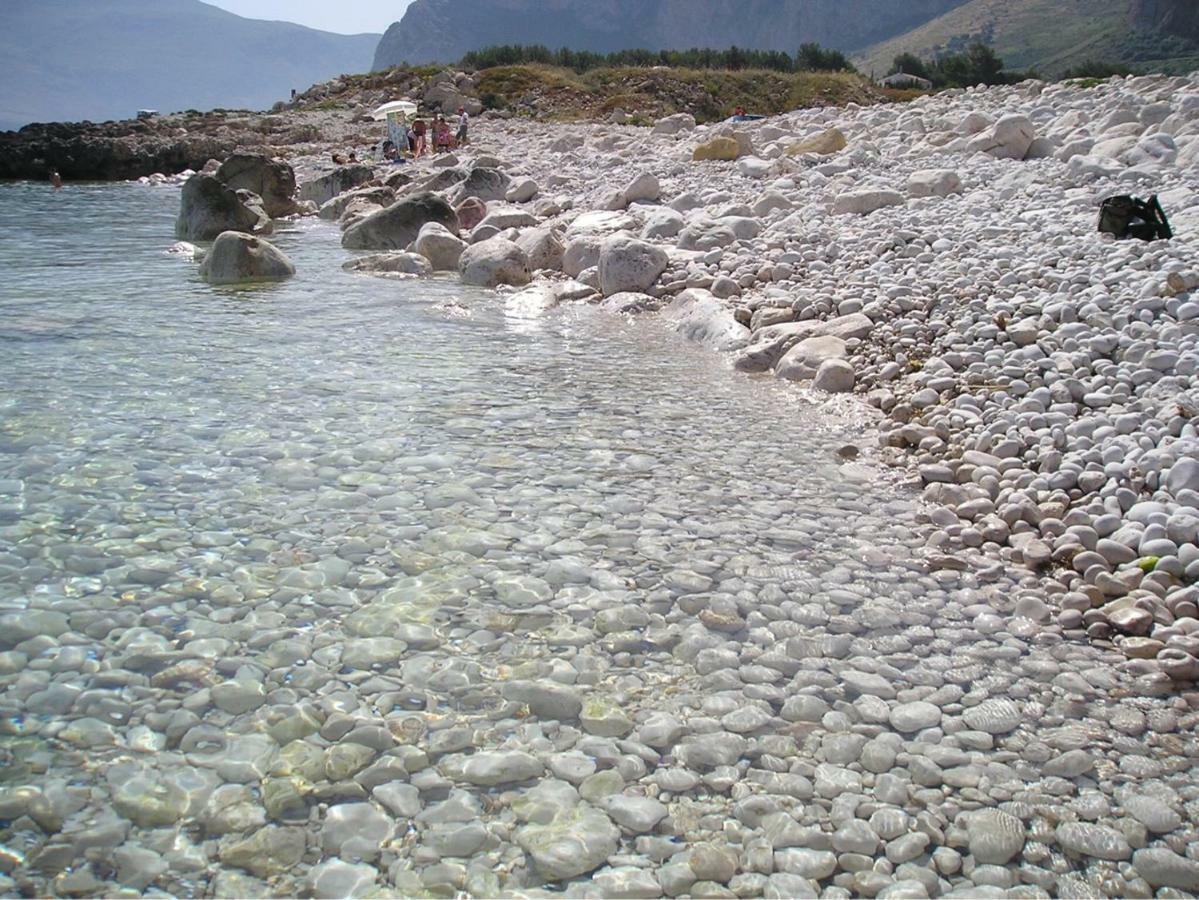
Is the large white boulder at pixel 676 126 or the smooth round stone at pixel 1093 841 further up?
Result: the large white boulder at pixel 676 126

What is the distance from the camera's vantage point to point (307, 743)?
315cm

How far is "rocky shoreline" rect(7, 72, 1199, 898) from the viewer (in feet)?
8.82

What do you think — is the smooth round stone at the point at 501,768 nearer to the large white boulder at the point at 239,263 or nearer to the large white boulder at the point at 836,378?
the large white boulder at the point at 836,378

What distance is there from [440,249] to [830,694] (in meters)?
12.3

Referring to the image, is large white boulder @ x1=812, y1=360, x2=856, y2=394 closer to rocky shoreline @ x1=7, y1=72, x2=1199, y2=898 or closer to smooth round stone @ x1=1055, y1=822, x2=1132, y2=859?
rocky shoreline @ x1=7, y1=72, x2=1199, y2=898

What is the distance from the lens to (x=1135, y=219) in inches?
310

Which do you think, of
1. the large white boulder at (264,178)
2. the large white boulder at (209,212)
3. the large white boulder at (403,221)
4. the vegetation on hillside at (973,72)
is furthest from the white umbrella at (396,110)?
the vegetation on hillside at (973,72)

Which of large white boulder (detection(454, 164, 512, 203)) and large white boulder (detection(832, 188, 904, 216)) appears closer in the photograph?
large white boulder (detection(832, 188, 904, 216))

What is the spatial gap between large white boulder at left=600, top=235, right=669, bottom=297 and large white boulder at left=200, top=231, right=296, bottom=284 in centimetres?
503

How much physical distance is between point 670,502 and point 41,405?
5000 mm

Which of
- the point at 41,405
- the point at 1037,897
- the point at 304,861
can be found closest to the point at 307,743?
the point at 304,861

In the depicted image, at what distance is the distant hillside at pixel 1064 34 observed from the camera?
63406 mm

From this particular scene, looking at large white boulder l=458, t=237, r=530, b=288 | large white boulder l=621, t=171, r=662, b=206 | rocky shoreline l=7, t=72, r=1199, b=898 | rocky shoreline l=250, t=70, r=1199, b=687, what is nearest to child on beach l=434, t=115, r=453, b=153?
rocky shoreline l=250, t=70, r=1199, b=687

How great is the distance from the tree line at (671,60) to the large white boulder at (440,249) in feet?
157
